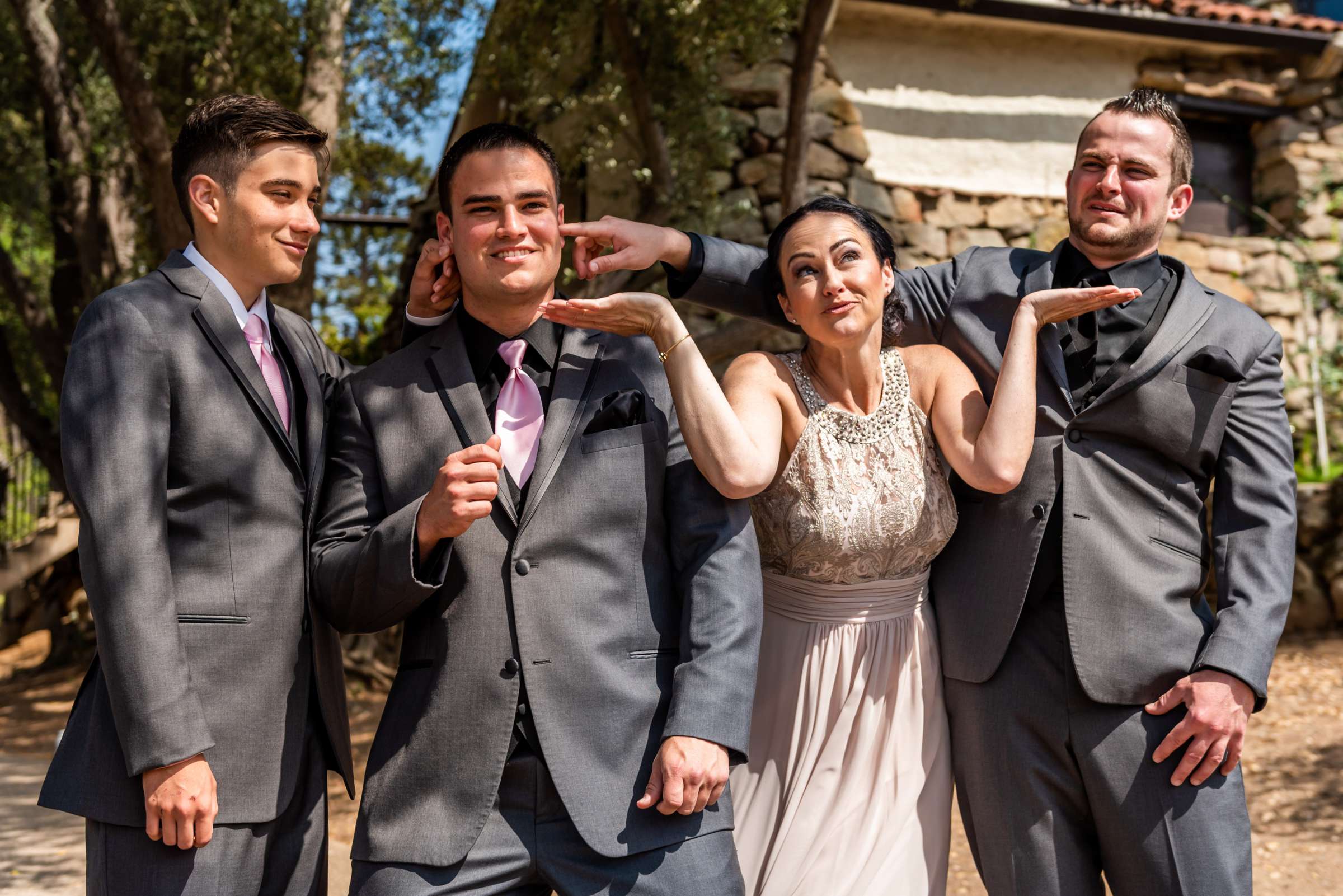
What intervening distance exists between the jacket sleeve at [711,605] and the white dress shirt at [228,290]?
3.26 feet

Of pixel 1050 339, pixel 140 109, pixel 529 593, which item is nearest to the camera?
pixel 529 593

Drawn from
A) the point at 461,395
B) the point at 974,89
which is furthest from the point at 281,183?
the point at 974,89

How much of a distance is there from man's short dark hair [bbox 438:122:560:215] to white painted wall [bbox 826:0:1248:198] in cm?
755

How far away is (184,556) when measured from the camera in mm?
2477

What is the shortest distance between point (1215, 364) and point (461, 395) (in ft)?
6.01

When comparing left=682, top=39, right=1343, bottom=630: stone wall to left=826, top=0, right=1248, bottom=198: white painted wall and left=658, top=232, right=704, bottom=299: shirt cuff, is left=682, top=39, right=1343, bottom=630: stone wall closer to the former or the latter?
left=826, top=0, right=1248, bottom=198: white painted wall

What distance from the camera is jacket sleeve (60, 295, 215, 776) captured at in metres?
2.31

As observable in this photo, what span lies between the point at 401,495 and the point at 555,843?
83 cm

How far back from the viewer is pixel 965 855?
19.9 ft

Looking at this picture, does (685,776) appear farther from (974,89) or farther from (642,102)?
(974,89)

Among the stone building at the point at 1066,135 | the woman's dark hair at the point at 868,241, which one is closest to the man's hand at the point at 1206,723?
the woman's dark hair at the point at 868,241

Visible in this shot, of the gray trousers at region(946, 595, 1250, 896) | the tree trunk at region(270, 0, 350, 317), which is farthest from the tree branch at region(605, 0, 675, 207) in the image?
the gray trousers at region(946, 595, 1250, 896)

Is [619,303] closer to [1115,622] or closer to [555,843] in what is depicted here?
[555,843]

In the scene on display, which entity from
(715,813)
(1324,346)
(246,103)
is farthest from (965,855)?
(1324,346)
